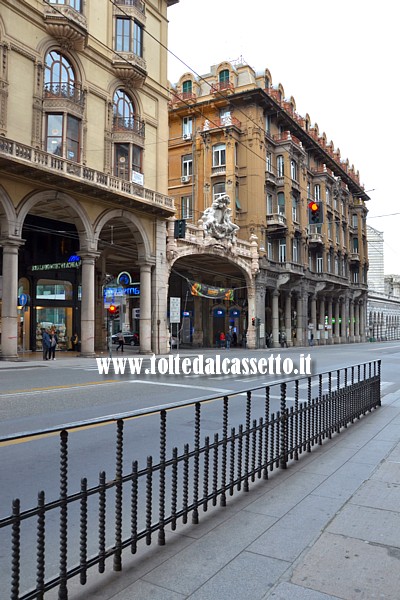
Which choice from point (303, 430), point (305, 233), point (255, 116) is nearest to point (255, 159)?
point (255, 116)

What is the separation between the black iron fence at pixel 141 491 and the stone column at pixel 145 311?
2231 centimetres

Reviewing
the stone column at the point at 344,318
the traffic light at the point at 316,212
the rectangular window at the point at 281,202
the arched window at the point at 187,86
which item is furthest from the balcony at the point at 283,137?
the traffic light at the point at 316,212

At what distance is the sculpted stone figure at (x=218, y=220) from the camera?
38188 mm

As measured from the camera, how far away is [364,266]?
7694 cm

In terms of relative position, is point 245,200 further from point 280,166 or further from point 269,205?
point 280,166

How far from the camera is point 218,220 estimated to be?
1532 inches

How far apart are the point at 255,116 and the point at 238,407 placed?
40.6 m

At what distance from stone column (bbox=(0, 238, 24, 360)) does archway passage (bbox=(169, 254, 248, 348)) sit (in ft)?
62.3

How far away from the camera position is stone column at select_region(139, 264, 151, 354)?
31500 mm

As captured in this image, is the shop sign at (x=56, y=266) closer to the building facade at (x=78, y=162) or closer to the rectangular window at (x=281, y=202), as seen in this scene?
the building facade at (x=78, y=162)

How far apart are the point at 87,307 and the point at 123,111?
12636mm

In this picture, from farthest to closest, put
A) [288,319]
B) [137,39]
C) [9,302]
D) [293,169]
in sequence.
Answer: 1. [293,169]
2. [288,319]
3. [137,39]
4. [9,302]

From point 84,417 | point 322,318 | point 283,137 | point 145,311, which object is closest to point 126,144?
point 145,311

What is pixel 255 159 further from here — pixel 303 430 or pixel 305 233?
pixel 303 430
